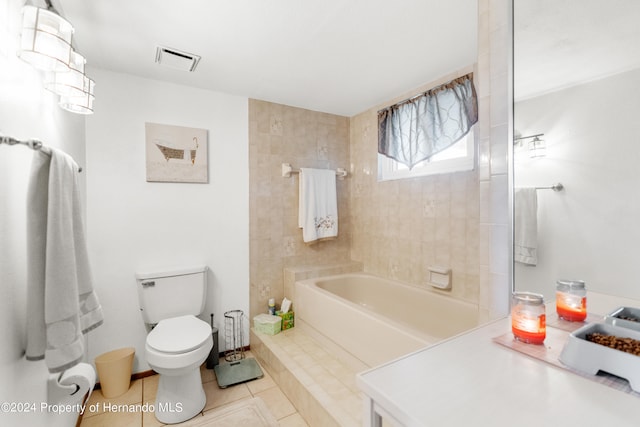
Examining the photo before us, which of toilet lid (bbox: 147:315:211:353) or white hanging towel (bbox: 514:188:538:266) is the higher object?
white hanging towel (bbox: 514:188:538:266)

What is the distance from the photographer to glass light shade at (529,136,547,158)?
1018mm

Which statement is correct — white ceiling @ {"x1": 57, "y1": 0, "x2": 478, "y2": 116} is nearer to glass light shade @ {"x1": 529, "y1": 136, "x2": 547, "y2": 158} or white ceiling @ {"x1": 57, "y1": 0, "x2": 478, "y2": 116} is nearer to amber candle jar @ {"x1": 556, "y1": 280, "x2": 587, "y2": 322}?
glass light shade @ {"x1": 529, "y1": 136, "x2": 547, "y2": 158}

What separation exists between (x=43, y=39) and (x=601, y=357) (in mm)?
1754

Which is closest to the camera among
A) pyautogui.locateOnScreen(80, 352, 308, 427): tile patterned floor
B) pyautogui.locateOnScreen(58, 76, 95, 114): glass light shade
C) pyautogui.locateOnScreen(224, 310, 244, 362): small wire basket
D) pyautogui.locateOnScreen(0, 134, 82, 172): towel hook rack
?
pyautogui.locateOnScreen(0, 134, 82, 172): towel hook rack

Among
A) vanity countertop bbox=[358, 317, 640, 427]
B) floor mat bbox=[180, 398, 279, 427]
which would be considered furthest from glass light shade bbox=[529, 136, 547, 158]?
floor mat bbox=[180, 398, 279, 427]

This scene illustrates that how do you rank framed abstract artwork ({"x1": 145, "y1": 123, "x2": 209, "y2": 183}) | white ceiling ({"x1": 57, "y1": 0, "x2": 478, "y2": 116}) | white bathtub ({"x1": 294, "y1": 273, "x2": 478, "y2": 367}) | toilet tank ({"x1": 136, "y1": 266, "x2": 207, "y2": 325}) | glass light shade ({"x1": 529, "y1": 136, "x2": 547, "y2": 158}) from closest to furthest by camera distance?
glass light shade ({"x1": 529, "y1": 136, "x2": 547, "y2": 158}), white ceiling ({"x1": 57, "y1": 0, "x2": 478, "y2": 116}), white bathtub ({"x1": 294, "y1": 273, "x2": 478, "y2": 367}), toilet tank ({"x1": 136, "y1": 266, "x2": 207, "y2": 325}), framed abstract artwork ({"x1": 145, "y1": 123, "x2": 209, "y2": 183})

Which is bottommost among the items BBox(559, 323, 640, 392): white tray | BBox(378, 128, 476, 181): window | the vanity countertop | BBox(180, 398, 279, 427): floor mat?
BBox(180, 398, 279, 427): floor mat

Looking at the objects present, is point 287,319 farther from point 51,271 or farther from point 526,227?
point 526,227

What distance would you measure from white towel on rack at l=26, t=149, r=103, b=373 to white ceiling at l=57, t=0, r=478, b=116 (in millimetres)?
1078

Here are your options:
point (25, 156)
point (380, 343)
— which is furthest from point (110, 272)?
point (380, 343)

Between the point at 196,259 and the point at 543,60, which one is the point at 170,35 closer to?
the point at 196,259

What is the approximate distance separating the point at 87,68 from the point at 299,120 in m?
1.67

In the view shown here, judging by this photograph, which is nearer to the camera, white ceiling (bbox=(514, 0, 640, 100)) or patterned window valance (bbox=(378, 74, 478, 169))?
white ceiling (bbox=(514, 0, 640, 100))

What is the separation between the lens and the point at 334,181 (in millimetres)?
2900
